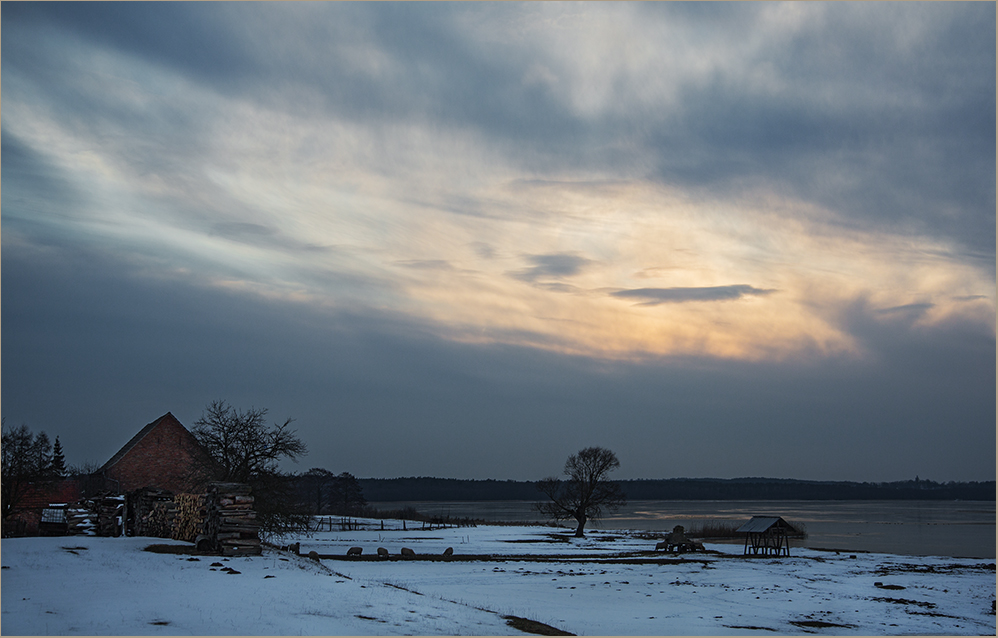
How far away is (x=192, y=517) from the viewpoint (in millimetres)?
23750

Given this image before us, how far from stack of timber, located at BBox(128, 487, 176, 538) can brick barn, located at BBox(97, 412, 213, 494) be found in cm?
2664

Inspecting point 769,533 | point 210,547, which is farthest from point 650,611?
point 769,533

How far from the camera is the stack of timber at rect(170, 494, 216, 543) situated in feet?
72.4

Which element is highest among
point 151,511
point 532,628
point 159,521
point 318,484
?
point 151,511

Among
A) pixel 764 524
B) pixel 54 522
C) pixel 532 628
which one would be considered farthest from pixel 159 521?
pixel 764 524

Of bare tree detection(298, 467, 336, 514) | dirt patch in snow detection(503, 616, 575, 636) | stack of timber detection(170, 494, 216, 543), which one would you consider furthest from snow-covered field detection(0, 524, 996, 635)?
bare tree detection(298, 467, 336, 514)

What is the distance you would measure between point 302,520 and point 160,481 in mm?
19235

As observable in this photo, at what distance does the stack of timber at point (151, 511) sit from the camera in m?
26.0

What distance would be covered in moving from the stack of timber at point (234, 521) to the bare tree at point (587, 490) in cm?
5215

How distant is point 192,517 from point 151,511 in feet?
12.2

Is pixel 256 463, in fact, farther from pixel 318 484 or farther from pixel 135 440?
pixel 318 484

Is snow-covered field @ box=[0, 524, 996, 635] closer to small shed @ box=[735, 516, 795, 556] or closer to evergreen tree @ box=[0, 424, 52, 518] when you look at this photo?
small shed @ box=[735, 516, 795, 556]

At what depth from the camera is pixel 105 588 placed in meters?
15.4

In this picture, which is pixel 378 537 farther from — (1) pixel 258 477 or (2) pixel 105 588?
(2) pixel 105 588
